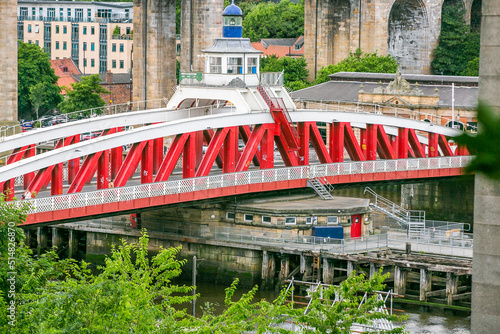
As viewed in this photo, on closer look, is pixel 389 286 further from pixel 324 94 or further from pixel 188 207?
pixel 324 94

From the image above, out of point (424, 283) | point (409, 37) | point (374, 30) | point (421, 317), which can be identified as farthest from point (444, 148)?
point (409, 37)

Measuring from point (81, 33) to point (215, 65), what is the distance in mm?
90664

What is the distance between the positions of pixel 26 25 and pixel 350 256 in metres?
105

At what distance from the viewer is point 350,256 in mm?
48875

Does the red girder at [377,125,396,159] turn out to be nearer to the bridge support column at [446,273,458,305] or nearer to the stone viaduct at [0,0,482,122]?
the bridge support column at [446,273,458,305]

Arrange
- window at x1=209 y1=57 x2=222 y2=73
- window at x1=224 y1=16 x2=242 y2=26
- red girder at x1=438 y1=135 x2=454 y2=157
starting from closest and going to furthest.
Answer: window at x1=209 y1=57 x2=222 y2=73 < window at x1=224 y1=16 x2=242 y2=26 < red girder at x1=438 y1=135 x2=454 y2=157

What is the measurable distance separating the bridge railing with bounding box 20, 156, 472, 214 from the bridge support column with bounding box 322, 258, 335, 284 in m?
5.44

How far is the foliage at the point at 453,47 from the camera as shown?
10931 centimetres

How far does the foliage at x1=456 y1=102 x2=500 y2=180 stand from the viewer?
1368cm

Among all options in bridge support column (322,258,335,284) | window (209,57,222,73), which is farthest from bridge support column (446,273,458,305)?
window (209,57,222,73)

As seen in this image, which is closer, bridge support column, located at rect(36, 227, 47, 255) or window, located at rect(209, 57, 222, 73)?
window, located at rect(209, 57, 222, 73)

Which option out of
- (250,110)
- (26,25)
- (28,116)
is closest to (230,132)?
(250,110)

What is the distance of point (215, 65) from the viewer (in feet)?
186

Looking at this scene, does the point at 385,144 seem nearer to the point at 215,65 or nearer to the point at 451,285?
the point at 215,65
